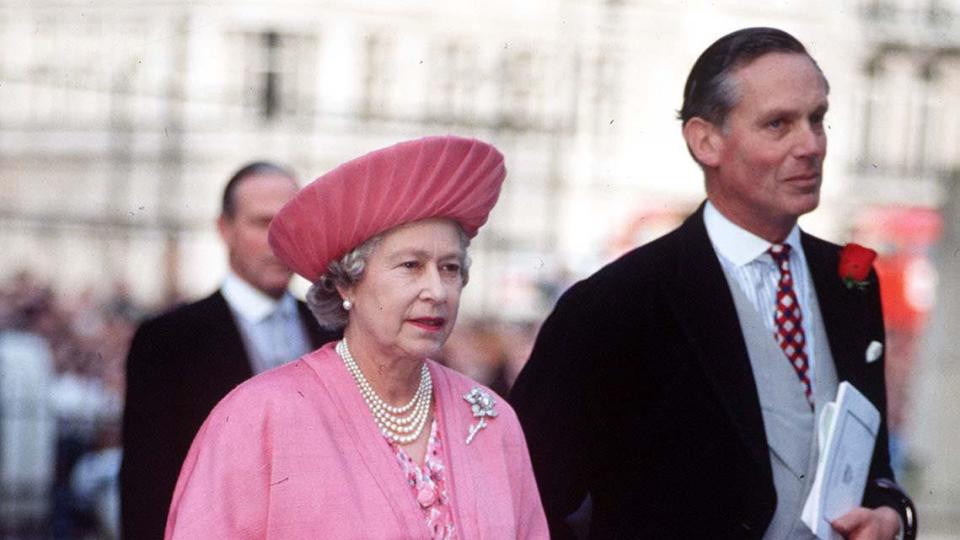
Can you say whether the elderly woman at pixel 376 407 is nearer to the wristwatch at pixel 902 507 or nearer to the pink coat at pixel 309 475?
the pink coat at pixel 309 475

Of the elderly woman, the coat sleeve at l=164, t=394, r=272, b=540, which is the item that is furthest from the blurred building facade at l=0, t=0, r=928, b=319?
the coat sleeve at l=164, t=394, r=272, b=540

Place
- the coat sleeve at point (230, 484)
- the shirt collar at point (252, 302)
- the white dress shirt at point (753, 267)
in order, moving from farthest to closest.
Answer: the shirt collar at point (252, 302)
the white dress shirt at point (753, 267)
the coat sleeve at point (230, 484)

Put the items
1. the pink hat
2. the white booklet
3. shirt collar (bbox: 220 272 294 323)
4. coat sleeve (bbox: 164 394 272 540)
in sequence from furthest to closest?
1. shirt collar (bbox: 220 272 294 323)
2. the white booklet
3. the pink hat
4. coat sleeve (bbox: 164 394 272 540)

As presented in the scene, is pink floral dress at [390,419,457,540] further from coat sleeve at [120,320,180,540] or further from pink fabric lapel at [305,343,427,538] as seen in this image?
coat sleeve at [120,320,180,540]

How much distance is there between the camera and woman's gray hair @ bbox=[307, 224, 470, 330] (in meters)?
3.77

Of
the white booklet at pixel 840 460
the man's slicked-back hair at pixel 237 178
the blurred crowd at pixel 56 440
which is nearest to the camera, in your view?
the white booklet at pixel 840 460

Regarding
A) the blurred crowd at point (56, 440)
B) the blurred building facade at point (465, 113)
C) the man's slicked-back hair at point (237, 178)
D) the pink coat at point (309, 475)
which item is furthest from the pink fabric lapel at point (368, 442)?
the blurred building facade at point (465, 113)

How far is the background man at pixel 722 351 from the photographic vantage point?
4.11 metres

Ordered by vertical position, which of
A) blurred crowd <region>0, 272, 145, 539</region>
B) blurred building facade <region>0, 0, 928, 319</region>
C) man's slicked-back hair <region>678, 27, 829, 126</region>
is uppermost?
man's slicked-back hair <region>678, 27, 829, 126</region>

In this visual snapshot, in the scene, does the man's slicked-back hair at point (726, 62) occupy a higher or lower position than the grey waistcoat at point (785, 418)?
higher

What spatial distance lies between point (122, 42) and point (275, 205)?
92.4ft

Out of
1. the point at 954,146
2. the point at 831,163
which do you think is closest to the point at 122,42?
the point at 831,163

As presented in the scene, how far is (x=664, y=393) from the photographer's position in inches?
165

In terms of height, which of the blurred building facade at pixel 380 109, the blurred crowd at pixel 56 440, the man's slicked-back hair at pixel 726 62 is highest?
the man's slicked-back hair at pixel 726 62
